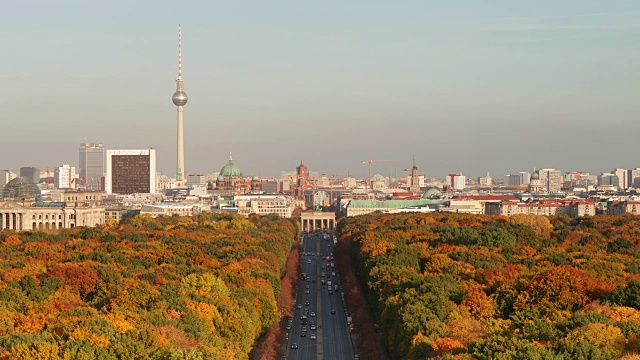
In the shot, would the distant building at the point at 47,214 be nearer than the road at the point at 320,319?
No

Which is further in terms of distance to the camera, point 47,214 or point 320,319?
point 47,214

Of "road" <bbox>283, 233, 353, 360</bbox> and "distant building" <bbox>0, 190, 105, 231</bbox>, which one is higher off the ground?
"distant building" <bbox>0, 190, 105, 231</bbox>

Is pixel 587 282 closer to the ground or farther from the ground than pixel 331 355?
farther from the ground

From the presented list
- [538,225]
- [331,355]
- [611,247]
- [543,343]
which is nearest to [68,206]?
[538,225]

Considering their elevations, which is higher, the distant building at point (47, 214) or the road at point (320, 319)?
the distant building at point (47, 214)

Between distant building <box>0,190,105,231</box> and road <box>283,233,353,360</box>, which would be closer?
road <box>283,233,353,360</box>

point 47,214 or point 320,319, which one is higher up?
point 47,214

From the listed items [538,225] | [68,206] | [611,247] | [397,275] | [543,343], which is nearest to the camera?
[543,343]

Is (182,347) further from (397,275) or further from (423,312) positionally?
(397,275)
